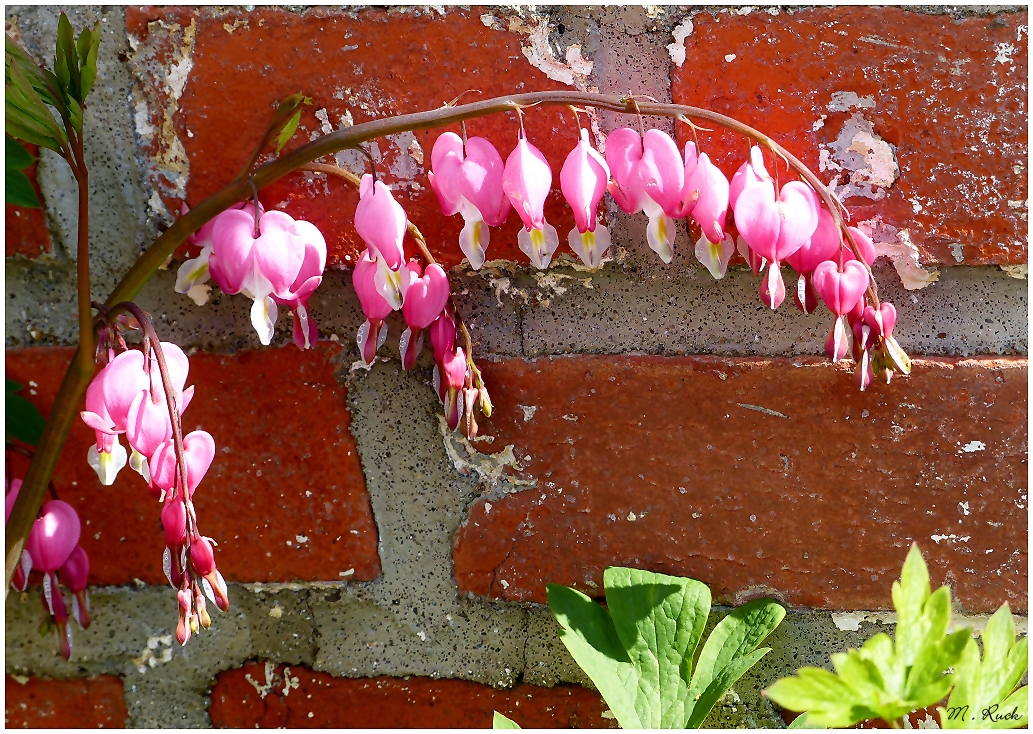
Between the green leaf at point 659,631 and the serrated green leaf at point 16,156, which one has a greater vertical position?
the serrated green leaf at point 16,156

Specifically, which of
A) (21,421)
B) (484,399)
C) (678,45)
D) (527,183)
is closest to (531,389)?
(484,399)

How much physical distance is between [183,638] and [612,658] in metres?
0.29

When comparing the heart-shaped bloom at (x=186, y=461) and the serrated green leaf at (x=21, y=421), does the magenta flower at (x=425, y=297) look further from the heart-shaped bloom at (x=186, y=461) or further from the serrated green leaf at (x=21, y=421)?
the serrated green leaf at (x=21, y=421)

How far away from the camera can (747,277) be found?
2.03ft

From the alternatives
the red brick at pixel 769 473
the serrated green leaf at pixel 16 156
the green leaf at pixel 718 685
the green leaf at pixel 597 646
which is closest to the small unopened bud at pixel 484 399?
the red brick at pixel 769 473

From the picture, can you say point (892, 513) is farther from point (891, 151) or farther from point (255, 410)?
point (255, 410)

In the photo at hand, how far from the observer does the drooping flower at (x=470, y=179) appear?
527mm

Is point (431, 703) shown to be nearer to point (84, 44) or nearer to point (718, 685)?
point (718, 685)

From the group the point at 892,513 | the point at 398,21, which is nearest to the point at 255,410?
the point at 398,21

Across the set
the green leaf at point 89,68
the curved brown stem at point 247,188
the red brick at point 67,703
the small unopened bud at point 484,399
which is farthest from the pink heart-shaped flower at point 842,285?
the red brick at point 67,703

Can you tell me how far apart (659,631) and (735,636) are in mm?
60

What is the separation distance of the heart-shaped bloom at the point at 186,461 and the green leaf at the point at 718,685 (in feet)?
1.20

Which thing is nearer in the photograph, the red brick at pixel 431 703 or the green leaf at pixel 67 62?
the green leaf at pixel 67 62

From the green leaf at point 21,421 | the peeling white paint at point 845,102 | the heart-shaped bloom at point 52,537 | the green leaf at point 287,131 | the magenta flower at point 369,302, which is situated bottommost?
the heart-shaped bloom at point 52,537
